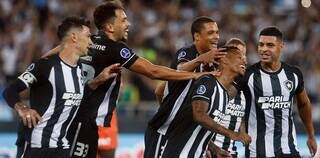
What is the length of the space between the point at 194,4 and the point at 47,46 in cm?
345

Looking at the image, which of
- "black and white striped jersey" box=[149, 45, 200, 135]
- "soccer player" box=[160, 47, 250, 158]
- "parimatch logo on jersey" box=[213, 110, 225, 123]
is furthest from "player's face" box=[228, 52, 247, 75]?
"black and white striped jersey" box=[149, 45, 200, 135]

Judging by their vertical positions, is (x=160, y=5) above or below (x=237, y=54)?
above

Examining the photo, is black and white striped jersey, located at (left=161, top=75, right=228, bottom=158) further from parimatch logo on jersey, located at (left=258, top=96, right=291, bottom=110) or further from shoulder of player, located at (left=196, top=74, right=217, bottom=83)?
parimatch logo on jersey, located at (left=258, top=96, right=291, bottom=110)

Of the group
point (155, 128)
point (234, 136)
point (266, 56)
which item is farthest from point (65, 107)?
point (266, 56)

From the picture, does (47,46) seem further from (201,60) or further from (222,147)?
(201,60)

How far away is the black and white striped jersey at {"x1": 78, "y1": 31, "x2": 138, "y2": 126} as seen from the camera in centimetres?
935

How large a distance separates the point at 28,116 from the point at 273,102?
2.82m

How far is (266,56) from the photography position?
34.1 feet

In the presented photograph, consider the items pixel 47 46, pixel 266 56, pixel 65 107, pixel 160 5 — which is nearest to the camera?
pixel 65 107

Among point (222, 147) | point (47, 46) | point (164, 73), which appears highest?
point (47, 46)

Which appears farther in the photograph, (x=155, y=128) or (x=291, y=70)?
(x=291, y=70)

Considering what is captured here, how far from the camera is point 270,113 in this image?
1026cm

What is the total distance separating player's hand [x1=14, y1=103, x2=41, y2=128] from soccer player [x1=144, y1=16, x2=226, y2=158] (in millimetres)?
1260

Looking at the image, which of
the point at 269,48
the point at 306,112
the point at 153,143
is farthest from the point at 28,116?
the point at 306,112
